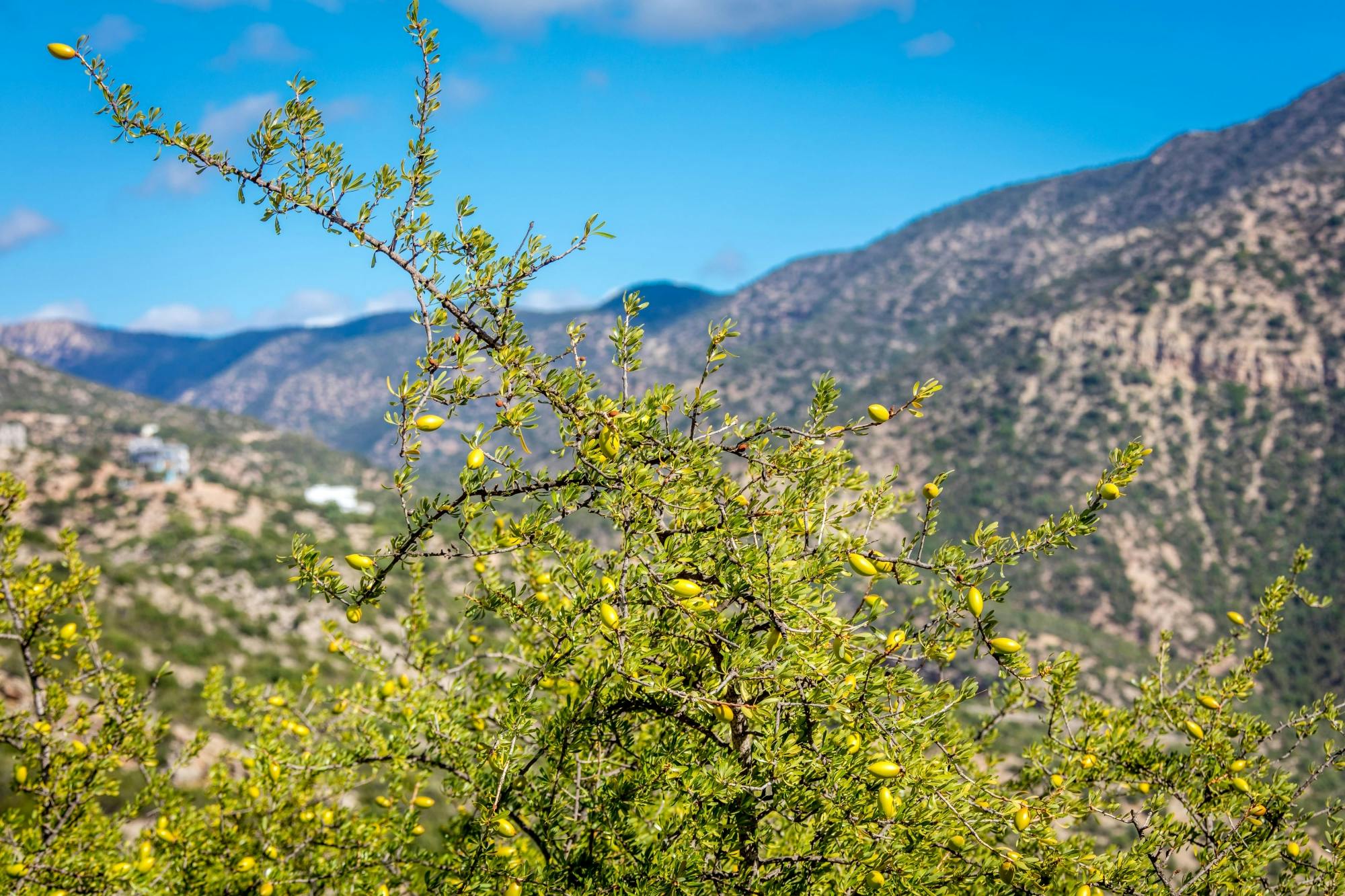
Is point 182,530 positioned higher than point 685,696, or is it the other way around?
point 182,530

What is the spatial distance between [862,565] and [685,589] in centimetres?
71

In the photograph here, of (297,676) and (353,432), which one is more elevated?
(353,432)

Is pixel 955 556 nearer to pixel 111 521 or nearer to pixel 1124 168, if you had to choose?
pixel 111 521

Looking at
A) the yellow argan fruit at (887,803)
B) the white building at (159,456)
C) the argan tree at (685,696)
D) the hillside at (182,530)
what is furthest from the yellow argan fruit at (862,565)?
the white building at (159,456)

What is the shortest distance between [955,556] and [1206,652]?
374 cm

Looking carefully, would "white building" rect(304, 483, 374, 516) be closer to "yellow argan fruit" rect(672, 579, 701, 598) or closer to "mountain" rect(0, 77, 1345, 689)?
"mountain" rect(0, 77, 1345, 689)

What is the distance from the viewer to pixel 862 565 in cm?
281

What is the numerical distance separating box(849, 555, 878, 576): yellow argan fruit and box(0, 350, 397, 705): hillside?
3025 mm

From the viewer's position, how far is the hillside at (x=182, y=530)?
2750cm

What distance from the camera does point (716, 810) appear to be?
3385mm

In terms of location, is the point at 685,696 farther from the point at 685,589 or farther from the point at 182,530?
the point at 182,530

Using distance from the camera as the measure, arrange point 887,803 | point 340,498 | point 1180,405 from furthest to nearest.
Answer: point 1180,405
point 340,498
point 887,803

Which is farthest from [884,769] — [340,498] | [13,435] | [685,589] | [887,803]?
[13,435]

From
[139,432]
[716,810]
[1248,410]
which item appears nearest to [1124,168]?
[1248,410]
